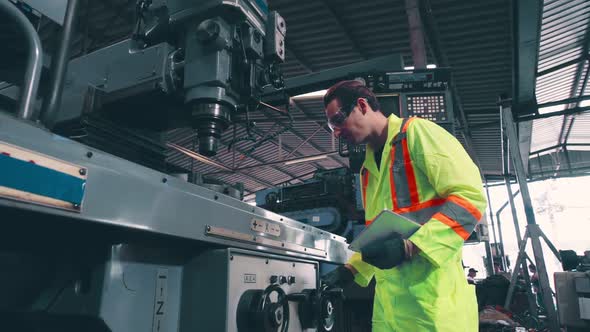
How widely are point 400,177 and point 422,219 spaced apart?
0.16 metres

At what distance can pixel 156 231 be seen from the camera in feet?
2.62

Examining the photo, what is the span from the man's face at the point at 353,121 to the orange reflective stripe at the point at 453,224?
1.54ft

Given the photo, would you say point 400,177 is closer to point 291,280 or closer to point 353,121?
point 353,121

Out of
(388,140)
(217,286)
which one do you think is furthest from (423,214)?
(217,286)

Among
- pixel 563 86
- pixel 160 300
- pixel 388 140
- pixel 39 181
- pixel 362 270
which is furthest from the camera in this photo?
pixel 563 86

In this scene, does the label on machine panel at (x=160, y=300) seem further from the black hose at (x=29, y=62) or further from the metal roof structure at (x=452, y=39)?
the metal roof structure at (x=452, y=39)

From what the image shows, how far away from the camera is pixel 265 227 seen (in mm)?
1178

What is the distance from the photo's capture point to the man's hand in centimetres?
117


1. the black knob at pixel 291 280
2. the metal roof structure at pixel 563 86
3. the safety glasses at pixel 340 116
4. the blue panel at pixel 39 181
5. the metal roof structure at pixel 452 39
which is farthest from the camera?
the metal roof structure at pixel 563 86

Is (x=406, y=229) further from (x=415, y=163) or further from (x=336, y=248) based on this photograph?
(x=336, y=248)

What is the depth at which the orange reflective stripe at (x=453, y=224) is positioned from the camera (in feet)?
3.82

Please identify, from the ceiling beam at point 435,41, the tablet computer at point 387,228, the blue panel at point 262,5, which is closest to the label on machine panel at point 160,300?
the tablet computer at point 387,228

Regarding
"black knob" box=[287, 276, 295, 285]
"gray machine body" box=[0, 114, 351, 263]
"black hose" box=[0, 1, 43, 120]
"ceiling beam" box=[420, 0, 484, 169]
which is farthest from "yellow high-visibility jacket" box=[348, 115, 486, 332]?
"ceiling beam" box=[420, 0, 484, 169]

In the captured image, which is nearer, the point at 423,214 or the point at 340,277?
the point at 423,214
